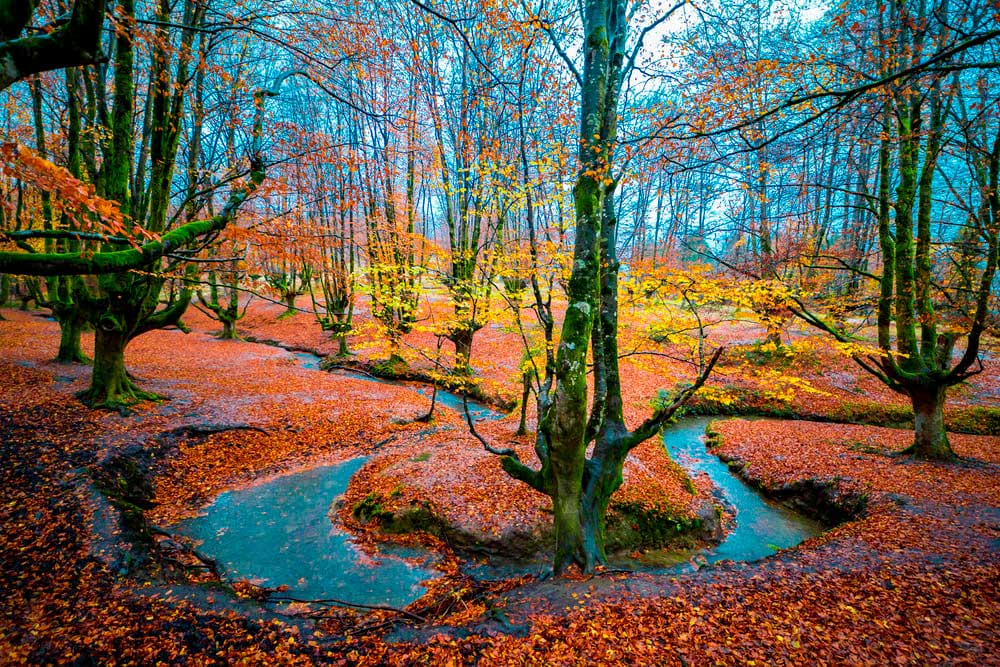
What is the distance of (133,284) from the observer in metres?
9.26

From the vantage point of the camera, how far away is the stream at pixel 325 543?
592 cm

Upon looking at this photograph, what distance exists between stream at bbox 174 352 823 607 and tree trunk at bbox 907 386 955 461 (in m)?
3.48

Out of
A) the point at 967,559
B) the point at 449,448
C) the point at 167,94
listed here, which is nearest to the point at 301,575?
the point at 449,448

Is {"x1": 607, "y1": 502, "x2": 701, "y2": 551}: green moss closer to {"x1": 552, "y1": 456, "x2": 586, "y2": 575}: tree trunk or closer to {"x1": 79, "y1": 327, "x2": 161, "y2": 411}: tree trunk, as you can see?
{"x1": 552, "y1": 456, "x2": 586, "y2": 575}: tree trunk

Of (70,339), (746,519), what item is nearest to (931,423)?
(746,519)

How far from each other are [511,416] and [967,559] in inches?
375

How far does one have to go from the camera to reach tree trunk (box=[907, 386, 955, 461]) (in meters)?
8.46

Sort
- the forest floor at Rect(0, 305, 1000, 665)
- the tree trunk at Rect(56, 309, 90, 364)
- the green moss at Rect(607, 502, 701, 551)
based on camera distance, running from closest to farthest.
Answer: the forest floor at Rect(0, 305, 1000, 665) < the green moss at Rect(607, 502, 701, 551) < the tree trunk at Rect(56, 309, 90, 364)

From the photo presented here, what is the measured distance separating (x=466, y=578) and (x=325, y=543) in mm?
2657

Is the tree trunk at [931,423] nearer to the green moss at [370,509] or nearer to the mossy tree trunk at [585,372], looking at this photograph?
the mossy tree trunk at [585,372]

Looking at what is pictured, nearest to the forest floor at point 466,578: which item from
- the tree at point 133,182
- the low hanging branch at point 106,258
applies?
the tree at point 133,182

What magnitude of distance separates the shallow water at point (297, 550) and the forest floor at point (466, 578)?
57cm

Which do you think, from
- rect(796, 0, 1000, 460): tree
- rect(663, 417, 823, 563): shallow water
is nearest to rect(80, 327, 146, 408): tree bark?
rect(663, 417, 823, 563): shallow water

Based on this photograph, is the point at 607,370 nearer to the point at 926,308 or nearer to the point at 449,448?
the point at 449,448
